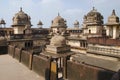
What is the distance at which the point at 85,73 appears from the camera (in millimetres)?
12219

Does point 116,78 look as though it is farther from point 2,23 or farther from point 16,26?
point 2,23

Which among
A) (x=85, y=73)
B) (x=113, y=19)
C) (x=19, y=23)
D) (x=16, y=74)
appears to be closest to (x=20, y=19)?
(x=19, y=23)

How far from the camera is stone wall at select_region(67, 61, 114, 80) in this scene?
34.4 ft

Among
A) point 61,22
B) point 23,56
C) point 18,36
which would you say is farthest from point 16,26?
point 23,56

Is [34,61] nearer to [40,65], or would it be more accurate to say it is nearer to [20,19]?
[40,65]

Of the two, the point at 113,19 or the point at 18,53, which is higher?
the point at 113,19

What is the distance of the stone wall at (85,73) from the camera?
10.5 meters

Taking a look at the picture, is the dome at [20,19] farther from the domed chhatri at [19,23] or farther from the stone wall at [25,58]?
the stone wall at [25,58]

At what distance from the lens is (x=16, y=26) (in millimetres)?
39594

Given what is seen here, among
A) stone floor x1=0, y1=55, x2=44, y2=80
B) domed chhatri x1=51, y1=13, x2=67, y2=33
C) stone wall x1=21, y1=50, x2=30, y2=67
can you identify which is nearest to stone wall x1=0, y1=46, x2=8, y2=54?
stone wall x1=21, y1=50, x2=30, y2=67

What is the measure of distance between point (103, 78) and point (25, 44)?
82.8 feet

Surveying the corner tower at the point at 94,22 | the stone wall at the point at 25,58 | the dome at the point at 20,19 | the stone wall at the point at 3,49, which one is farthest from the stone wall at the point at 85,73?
the dome at the point at 20,19

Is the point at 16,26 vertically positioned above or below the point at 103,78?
above

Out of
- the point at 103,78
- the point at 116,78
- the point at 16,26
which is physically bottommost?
the point at 103,78
